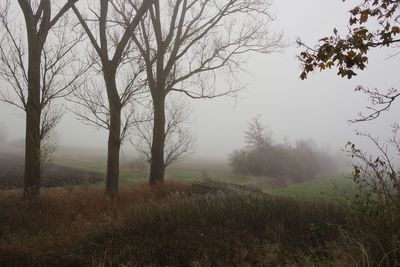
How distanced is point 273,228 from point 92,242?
437 cm

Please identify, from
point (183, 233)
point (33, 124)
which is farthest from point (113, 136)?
point (183, 233)

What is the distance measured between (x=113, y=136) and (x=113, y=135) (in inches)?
1.7

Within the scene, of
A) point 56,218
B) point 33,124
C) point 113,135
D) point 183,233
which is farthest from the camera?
point 113,135

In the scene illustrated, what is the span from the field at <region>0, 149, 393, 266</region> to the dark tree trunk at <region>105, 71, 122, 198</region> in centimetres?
114

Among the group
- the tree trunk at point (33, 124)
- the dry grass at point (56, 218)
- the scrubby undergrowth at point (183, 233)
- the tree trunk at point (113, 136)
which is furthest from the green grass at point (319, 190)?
the tree trunk at point (33, 124)

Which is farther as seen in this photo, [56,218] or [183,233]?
[56,218]

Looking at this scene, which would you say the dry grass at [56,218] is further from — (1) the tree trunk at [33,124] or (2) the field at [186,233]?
(1) the tree trunk at [33,124]

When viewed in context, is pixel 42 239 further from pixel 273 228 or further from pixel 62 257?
pixel 273 228

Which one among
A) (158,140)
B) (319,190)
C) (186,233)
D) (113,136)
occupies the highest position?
(158,140)

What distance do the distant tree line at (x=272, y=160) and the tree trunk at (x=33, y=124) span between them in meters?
39.1

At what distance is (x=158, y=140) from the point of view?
18953mm

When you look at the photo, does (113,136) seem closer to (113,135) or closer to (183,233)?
(113,135)

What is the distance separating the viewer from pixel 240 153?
2124 inches

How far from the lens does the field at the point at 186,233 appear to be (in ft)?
27.6
